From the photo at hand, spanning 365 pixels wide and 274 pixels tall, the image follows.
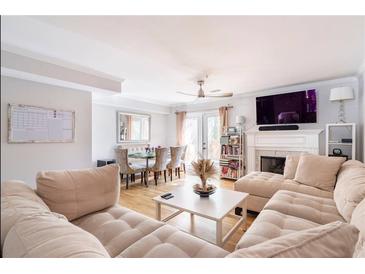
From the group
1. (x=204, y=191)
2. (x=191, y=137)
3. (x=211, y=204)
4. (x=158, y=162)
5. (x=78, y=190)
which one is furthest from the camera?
(x=191, y=137)

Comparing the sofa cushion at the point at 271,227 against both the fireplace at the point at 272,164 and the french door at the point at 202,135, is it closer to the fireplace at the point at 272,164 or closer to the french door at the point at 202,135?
the fireplace at the point at 272,164

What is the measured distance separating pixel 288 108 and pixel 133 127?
398 cm

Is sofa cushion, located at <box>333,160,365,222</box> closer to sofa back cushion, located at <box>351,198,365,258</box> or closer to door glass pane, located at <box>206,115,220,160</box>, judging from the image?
sofa back cushion, located at <box>351,198,365,258</box>

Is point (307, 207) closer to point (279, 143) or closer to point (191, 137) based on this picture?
point (279, 143)

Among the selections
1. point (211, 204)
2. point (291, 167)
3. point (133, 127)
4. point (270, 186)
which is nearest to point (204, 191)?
point (211, 204)

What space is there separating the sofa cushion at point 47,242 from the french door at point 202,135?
4.39m

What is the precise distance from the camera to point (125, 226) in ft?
4.11

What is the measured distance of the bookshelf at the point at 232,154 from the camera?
14.0 feet

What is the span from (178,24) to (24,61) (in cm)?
199

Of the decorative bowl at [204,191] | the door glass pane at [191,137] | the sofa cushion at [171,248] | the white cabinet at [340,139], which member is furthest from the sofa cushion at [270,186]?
the door glass pane at [191,137]

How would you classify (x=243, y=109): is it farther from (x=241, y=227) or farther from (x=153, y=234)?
(x=153, y=234)

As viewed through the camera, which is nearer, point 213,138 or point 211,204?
point 211,204
